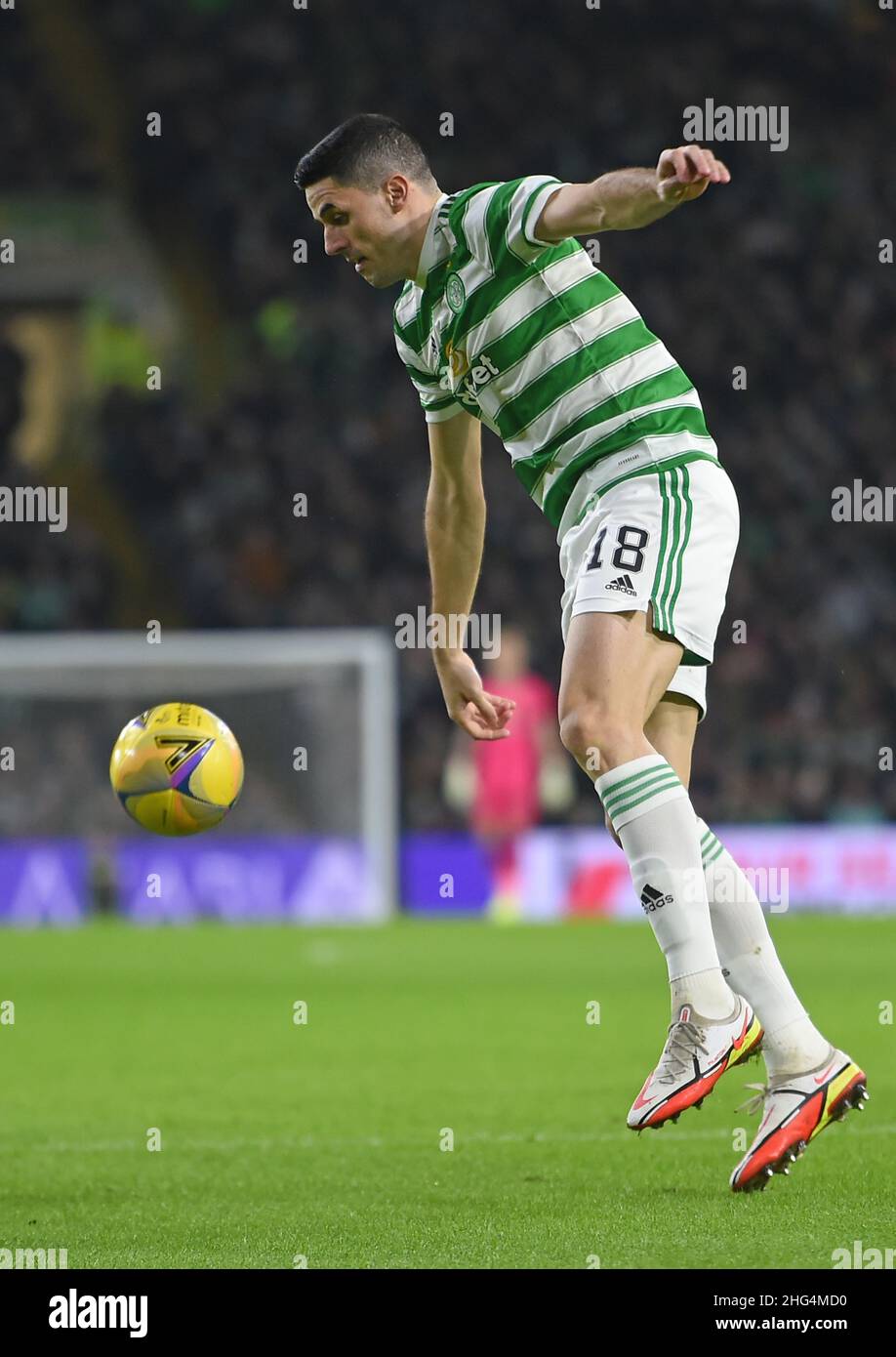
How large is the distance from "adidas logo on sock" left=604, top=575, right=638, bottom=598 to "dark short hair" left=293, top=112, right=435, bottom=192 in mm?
1064

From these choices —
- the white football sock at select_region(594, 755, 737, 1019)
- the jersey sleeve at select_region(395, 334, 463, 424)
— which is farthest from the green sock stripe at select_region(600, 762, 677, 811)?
the jersey sleeve at select_region(395, 334, 463, 424)

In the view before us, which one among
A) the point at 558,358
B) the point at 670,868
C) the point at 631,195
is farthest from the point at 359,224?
the point at 670,868

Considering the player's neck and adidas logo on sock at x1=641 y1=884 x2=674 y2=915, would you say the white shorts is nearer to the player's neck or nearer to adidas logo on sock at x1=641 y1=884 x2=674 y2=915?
adidas logo on sock at x1=641 y1=884 x2=674 y2=915

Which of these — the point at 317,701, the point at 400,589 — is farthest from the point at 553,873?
the point at 400,589

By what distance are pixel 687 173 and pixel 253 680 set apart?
1341 centimetres

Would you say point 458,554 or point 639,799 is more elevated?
point 458,554

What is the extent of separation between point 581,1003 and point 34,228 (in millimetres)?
15937

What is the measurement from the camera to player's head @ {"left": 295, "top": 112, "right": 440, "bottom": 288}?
4508 millimetres

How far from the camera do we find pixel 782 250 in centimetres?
2053

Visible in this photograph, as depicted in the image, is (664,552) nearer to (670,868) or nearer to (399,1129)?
(670,868)

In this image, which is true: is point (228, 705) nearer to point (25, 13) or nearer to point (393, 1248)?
point (25, 13)

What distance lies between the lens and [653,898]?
4.23m

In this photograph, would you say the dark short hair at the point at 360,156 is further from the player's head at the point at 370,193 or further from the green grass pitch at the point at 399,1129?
the green grass pitch at the point at 399,1129

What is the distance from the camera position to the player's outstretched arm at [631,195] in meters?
3.69
